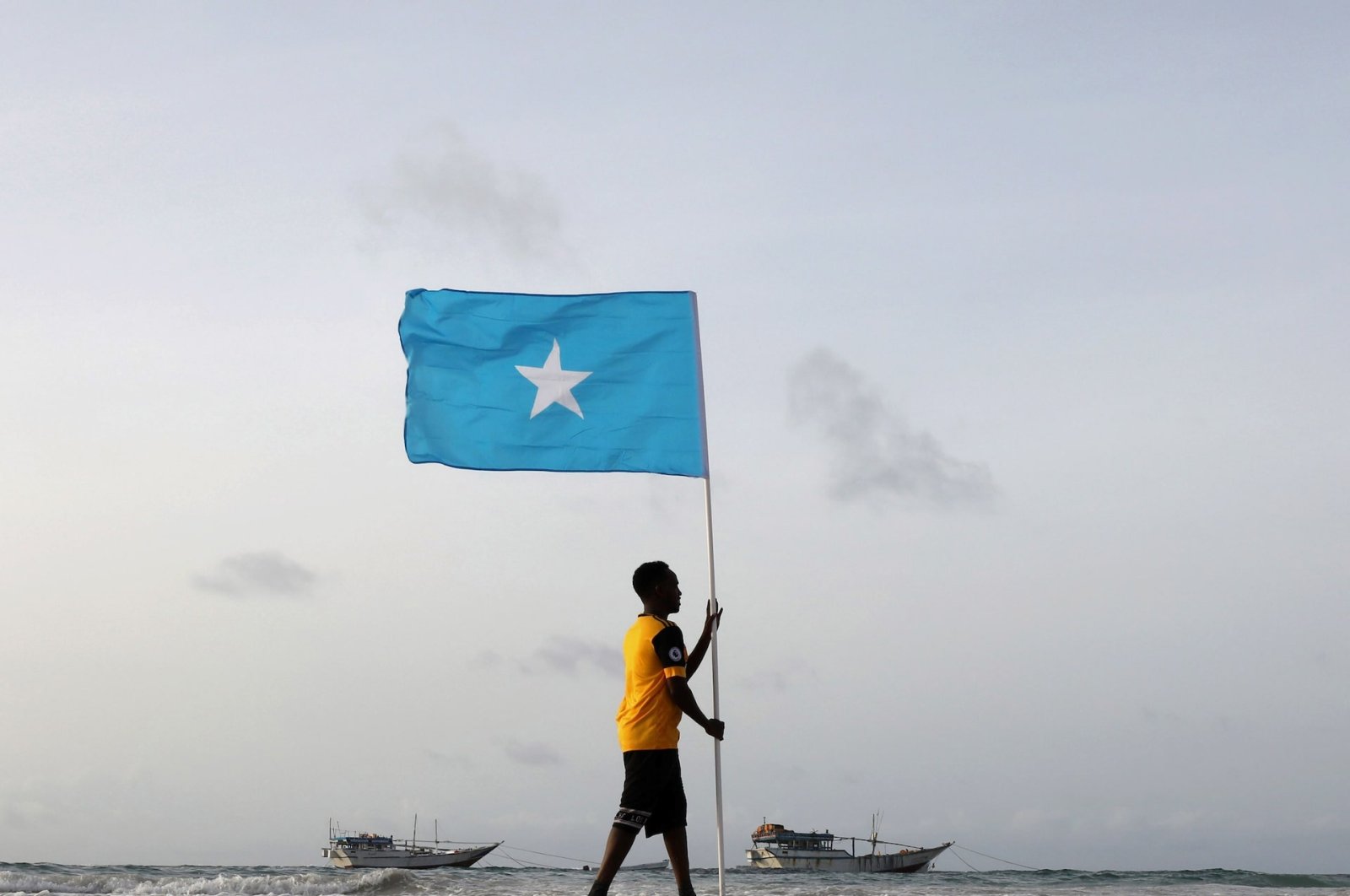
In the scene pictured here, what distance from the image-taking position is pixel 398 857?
6262 centimetres

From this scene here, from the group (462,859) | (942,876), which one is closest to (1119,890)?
(942,876)

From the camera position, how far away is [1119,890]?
15016 millimetres

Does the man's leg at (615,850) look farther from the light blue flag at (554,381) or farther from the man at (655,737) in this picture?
the light blue flag at (554,381)

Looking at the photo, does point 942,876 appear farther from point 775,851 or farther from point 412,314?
point 775,851

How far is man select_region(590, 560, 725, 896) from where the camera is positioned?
8.02m

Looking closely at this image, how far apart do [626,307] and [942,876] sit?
519 inches

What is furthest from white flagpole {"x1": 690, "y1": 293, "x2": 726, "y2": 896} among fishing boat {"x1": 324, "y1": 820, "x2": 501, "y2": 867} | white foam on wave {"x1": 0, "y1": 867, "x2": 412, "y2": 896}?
fishing boat {"x1": 324, "y1": 820, "x2": 501, "y2": 867}

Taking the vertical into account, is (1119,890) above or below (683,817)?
below

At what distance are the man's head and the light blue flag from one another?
1.13 metres

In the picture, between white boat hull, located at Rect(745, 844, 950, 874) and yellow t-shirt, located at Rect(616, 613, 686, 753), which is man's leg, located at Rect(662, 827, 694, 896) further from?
white boat hull, located at Rect(745, 844, 950, 874)

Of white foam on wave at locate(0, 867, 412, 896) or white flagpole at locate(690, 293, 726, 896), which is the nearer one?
white flagpole at locate(690, 293, 726, 896)

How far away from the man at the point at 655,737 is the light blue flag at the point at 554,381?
1559mm

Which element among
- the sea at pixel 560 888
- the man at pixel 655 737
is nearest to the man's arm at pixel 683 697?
the man at pixel 655 737

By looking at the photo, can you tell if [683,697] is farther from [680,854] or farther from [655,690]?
[680,854]
